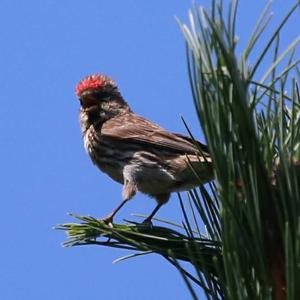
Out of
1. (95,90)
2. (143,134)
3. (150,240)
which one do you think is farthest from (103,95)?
(150,240)

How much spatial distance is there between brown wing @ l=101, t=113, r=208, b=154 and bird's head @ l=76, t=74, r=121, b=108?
23 cm

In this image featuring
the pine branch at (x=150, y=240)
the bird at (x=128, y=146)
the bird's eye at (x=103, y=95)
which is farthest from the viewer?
the bird's eye at (x=103, y=95)

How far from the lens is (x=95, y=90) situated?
6.75 metres

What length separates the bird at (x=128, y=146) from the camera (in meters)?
5.53

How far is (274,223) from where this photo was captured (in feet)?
7.05

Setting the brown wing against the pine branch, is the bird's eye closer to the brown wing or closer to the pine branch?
the brown wing

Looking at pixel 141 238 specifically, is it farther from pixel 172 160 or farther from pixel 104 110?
pixel 104 110

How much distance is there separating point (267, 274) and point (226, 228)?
0.16m

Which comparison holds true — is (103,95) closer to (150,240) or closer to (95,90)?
(95,90)

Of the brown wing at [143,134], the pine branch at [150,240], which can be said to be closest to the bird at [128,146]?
the brown wing at [143,134]

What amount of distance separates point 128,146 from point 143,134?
0.17 meters

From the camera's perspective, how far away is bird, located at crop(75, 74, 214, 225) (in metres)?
5.53

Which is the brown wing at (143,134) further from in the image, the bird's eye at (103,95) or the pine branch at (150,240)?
the pine branch at (150,240)

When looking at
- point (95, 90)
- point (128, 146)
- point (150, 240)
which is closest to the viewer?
point (150, 240)
